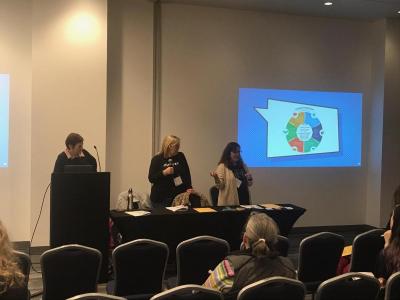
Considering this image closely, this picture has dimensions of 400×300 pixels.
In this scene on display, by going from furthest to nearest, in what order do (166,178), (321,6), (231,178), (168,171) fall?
(321,6) → (231,178) → (166,178) → (168,171)

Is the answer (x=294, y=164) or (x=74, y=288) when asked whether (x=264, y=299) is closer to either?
(x=74, y=288)

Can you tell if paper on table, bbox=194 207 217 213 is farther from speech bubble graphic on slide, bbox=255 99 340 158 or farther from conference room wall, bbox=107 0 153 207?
speech bubble graphic on slide, bbox=255 99 340 158

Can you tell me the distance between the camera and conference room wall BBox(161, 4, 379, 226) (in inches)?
268

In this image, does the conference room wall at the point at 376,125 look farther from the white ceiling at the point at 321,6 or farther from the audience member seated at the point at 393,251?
the audience member seated at the point at 393,251

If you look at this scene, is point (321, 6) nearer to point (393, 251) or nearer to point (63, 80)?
point (63, 80)

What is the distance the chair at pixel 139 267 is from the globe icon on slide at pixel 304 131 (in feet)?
14.2

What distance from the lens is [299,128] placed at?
24.1 ft

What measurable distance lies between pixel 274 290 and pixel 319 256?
4.50 feet

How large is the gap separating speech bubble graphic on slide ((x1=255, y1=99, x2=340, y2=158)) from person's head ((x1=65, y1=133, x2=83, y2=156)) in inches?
120

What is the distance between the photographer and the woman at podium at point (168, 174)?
5.43 metres

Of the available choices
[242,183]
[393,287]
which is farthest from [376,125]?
[393,287]

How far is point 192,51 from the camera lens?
6.82 metres

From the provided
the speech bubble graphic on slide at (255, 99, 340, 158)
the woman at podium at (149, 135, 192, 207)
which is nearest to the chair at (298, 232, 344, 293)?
the woman at podium at (149, 135, 192, 207)

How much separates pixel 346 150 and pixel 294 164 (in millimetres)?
953
